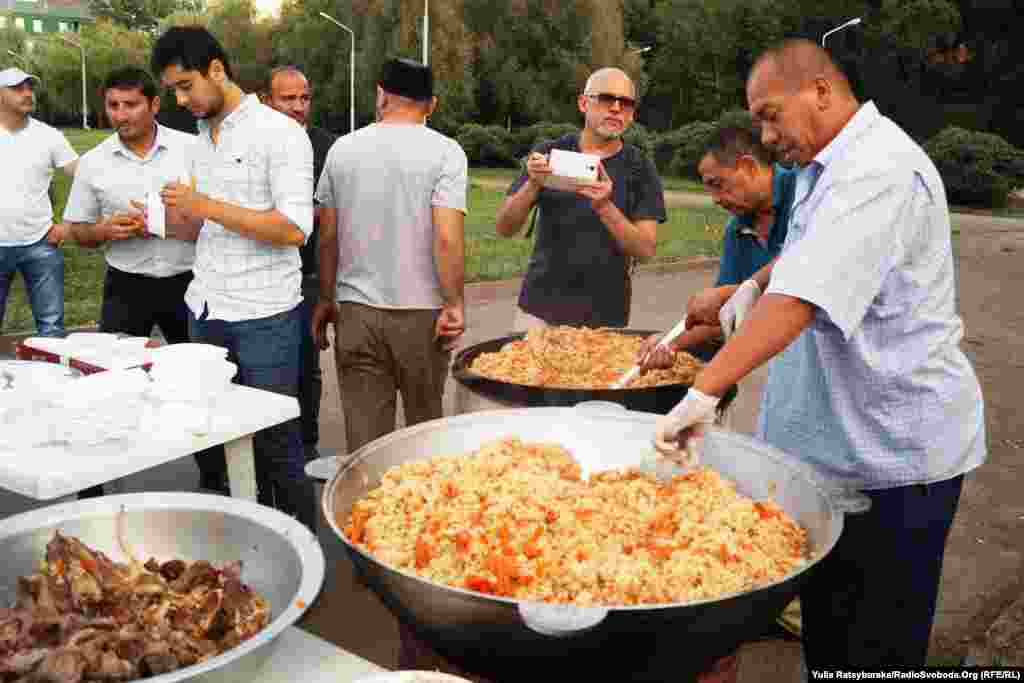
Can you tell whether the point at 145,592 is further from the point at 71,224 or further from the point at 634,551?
the point at 71,224

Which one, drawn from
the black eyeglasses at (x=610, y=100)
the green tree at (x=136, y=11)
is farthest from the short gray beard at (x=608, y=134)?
the green tree at (x=136, y=11)

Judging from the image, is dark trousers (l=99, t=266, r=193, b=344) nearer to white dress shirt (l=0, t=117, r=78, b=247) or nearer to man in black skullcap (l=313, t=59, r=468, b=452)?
man in black skullcap (l=313, t=59, r=468, b=452)

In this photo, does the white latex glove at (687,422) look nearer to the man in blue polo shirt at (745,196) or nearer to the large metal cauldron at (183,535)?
the large metal cauldron at (183,535)

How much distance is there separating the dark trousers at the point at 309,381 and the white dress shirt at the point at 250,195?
49.4 inches

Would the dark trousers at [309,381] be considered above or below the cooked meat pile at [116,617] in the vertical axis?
below

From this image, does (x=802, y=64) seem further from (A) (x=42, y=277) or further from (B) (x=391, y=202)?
(A) (x=42, y=277)

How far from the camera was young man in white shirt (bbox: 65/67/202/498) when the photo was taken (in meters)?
4.51

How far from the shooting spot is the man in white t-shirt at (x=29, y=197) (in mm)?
6191

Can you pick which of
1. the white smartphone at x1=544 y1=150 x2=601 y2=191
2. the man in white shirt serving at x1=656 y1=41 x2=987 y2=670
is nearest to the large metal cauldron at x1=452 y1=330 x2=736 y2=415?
the man in white shirt serving at x1=656 y1=41 x2=987 y2=670

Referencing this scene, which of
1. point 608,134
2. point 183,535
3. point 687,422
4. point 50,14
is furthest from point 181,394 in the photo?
point 50,14

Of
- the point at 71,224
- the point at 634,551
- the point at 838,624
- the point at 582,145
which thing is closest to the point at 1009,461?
the point at 582,145

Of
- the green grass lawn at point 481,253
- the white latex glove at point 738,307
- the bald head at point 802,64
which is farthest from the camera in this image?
the green grass lawn at point 481,253

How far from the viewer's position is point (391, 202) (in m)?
4.01

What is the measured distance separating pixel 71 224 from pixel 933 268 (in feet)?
13.5
